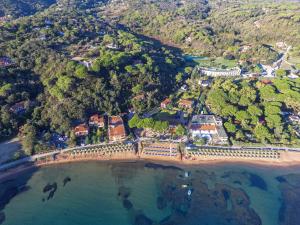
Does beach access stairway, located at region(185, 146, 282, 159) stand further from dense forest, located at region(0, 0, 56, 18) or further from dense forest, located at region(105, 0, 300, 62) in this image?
dense forest, located at region(0, 0, 56, 18)

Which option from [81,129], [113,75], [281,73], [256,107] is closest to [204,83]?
[256,107]

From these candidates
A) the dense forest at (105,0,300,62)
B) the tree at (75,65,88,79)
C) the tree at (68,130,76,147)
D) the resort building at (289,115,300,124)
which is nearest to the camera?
the tree at (68,130,76,147)

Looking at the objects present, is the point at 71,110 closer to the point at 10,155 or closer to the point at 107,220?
the point at 10,155

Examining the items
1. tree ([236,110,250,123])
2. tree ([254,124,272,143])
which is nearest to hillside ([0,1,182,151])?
tree ([236,110,250,123])

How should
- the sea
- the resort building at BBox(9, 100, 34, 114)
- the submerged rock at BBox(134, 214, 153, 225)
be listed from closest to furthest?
the submerged rock at BBox(134, 214, 153, 225)
the sea
the resort building at BBox(9, 100, 34, 114)

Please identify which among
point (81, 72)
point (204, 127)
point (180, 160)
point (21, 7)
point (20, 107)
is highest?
point (21, 7)

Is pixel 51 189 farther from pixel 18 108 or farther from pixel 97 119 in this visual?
pixel 18 108

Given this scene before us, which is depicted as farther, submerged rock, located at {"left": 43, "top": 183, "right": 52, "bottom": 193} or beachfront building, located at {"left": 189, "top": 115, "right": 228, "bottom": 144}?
beachfront building, located at {"left": 189, "top": 115, "right": 228, "bottom": 144}
